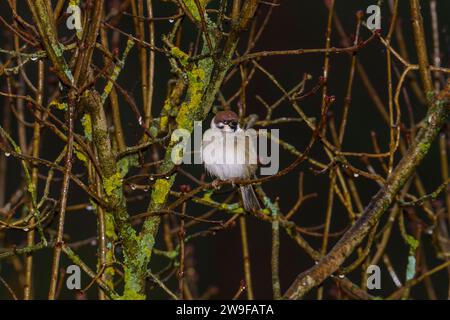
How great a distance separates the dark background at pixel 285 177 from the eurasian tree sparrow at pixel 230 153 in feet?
8.17

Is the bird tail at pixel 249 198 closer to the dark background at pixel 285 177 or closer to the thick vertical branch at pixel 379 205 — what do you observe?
the thick vertical branch at pixel 379 205

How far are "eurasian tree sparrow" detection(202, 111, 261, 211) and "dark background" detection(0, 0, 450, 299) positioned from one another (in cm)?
249

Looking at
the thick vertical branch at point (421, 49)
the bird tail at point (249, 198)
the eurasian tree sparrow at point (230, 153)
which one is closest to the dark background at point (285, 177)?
the eurasian tree sparrow at point (230, 153)

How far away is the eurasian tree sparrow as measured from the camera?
3277 mm

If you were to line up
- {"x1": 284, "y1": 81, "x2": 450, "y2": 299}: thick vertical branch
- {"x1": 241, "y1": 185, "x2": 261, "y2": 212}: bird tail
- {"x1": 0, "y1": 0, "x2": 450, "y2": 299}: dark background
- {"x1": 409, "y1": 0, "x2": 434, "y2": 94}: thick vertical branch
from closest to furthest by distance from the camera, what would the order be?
{"x1": 284, "y1": 81, "x2": 450, "y2": 299}: thick vertical branch, {"x1": 409, "y1": 0, "x2": 434, "y2": 94}: thick vertical branch, {"x1": 241, "y1": 185, "x2": 261, "y2": 212}: bird tail, {"x1": 0, "y1": 0, "x2": 450, "y2": 299}: dark background

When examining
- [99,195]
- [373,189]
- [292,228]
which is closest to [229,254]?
[373,189]

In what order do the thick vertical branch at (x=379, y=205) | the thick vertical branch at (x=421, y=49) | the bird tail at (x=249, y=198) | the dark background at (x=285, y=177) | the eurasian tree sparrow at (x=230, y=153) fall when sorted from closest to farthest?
the thick vertical branch at (x=379, y=205) → the thick vertical branch at (x=421, y=49) → the bird tail at (x=249, y=198) → the eurasian tree sparrow at (x=230, y=153) → the dark background at (x=285, y=177)

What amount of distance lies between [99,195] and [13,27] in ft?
1.91

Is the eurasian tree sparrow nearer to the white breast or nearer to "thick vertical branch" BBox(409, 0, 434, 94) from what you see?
the white breast

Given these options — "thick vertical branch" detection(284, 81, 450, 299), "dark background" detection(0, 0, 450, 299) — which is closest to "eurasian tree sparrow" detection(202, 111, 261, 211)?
"thick vertical branch" detection(284, 81, 450, 299)

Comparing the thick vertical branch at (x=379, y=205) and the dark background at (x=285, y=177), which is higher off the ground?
the dark background at (x=285, y=177)

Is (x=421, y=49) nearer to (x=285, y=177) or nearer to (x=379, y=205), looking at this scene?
(x=379, y=205)

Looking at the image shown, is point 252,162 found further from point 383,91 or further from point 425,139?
point 383,91

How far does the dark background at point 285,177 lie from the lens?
6.38 meters
